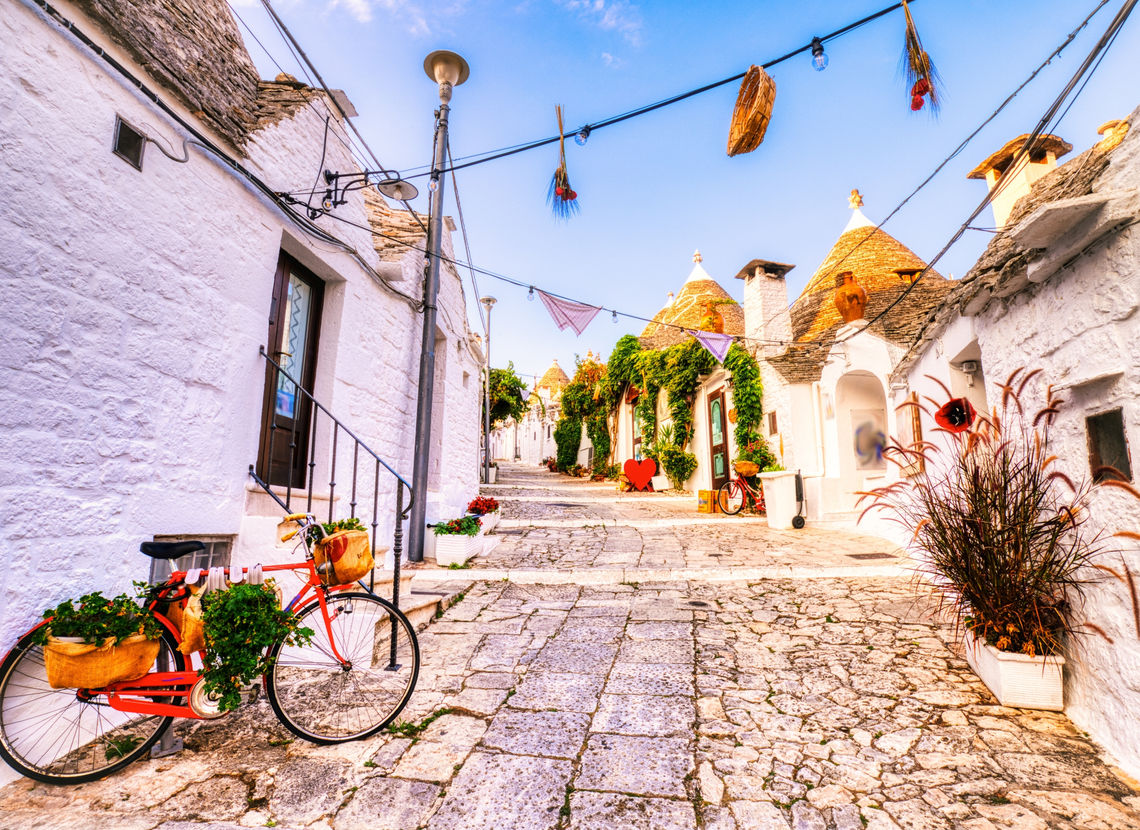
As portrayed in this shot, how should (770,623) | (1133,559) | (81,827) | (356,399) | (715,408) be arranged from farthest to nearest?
(715,408) → (356,399) → (770,623) → (1133,559) → (81,827)

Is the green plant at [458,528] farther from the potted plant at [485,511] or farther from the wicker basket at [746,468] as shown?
the wicker basket at [746,468]

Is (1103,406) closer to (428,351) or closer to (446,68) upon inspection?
(428,351)

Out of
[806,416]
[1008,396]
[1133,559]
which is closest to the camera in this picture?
[1133,559]

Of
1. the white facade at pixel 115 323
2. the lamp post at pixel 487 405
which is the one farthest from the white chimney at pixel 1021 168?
the lamp post at pixel 487 405

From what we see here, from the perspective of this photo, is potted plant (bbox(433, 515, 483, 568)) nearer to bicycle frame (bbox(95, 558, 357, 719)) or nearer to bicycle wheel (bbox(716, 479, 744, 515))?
bicycle frame (bbox(95, 558, 357, 719))

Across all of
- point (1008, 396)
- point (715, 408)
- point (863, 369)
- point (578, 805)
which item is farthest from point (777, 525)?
point (578, 805)

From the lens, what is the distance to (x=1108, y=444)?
8.29 feet

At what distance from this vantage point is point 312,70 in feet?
13.9

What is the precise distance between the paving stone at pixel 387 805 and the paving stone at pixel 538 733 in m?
0.41

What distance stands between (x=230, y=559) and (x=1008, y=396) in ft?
16.5

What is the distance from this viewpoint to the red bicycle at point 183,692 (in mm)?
2156

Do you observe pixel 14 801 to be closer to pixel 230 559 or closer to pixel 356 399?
pixel 230 559

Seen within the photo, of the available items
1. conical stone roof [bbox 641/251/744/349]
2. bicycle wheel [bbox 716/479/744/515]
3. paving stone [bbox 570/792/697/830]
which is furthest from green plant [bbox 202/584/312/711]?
conical stone roof [bbox 641/251/744/349]

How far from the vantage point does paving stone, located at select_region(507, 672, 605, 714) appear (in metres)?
2.86
